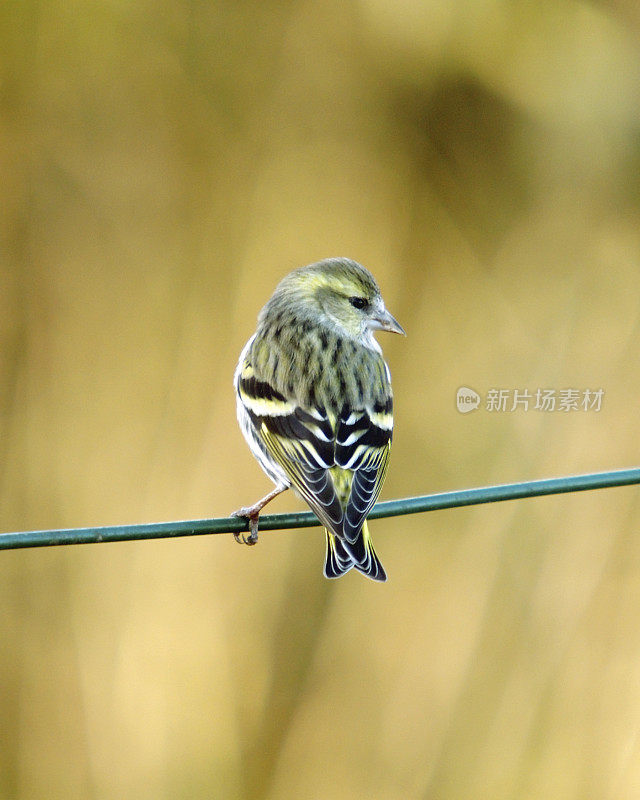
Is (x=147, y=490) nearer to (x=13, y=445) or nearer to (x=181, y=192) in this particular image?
(x=13, y=445)

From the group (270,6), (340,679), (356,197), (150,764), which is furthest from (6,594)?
(270,6)

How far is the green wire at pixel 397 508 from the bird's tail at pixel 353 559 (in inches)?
15.8

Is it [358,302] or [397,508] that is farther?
[358,302]

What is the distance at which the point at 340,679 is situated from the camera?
3.65 m

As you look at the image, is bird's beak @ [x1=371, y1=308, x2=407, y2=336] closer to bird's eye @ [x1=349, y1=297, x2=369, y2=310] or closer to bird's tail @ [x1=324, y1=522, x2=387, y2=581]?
bird's eye @ [x1=349, y1=297, x2=369, y2=310]

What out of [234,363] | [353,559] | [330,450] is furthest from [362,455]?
[234,363]

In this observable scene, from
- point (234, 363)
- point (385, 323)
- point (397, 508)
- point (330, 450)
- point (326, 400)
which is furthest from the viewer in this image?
point (234, 363)

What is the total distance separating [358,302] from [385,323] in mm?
138

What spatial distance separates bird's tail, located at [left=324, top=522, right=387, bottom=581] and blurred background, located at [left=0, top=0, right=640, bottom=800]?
106cm

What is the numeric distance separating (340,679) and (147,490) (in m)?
1.05

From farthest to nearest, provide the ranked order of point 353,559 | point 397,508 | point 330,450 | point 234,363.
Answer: point 234,363
point 330,450
point 353,559
point 397,508

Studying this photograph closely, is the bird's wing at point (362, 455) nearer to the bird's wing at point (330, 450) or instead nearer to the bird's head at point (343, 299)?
the bird's wing at point (330, 450)

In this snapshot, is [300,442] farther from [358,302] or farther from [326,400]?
[358,302]

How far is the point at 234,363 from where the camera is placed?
141 inches
